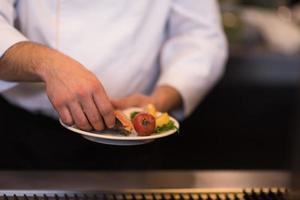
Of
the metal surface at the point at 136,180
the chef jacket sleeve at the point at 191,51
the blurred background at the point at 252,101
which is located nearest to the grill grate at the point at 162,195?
the metal surface at the point at 136,180

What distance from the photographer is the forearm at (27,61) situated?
2.20 ft

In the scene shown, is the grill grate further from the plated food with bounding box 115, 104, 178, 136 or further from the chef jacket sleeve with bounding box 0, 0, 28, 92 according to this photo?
the chef jacket sleeve with bounding box 0, 0, 28, 92

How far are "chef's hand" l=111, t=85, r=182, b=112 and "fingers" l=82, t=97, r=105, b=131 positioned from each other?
159mm

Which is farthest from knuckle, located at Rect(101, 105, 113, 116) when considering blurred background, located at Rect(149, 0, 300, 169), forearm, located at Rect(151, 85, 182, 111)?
blurred background, located at Rect(149, 0, 300, 169)

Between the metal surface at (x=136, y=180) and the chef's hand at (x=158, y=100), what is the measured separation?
17 centimetres

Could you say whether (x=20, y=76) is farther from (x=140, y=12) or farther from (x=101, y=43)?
(x=140, y=12)

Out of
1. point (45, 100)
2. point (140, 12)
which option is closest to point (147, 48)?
point (140, 12)

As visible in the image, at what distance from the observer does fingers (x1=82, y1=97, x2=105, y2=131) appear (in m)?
0.64

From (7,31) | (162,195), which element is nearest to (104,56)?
(7,31)

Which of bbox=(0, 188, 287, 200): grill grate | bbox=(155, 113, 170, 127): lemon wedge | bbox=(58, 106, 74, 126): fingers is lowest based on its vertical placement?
bbox=(0, 188, 287, 200): grill grate

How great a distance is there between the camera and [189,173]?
0.72 metres

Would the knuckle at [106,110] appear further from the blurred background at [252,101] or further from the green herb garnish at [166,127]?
the blurred background at [252,101]

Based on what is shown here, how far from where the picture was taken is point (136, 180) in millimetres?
668

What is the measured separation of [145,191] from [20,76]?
0.28m
